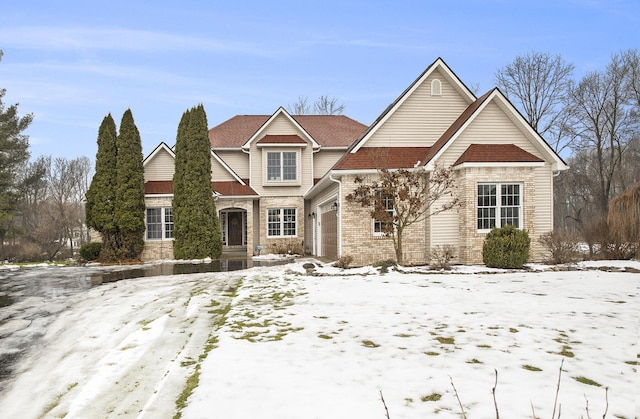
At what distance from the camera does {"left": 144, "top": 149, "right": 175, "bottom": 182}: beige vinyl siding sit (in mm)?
22391

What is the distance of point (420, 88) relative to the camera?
56.2 ft

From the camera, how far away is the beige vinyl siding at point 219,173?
23.5m

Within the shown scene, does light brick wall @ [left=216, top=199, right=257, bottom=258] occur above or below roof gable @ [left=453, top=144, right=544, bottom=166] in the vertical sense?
below

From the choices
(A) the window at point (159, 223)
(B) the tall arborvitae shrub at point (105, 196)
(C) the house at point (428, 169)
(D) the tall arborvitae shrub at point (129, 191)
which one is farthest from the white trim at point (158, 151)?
(A) the window at point (159, 223)

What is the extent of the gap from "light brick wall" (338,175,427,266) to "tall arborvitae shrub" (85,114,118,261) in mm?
10844

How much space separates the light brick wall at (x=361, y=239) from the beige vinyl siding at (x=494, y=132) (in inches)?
161

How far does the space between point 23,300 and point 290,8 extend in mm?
9547

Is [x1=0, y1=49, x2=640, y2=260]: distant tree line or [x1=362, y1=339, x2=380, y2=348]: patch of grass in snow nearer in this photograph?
[x1=362, y1=339, x2=380, y2=348]: patch of grass in snow

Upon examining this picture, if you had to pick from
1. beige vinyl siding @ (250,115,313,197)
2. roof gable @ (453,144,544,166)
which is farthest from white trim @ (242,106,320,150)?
roof gable @ (453,144,544,166)

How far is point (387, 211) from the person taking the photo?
1497cm

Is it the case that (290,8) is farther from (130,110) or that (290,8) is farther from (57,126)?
(57,126)

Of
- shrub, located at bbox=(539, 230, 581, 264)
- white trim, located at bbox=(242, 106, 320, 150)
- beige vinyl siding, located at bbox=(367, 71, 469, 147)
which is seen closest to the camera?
shrub, located at bbox=(539, 230, 581, 264)

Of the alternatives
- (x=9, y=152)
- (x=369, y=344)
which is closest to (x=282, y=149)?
(x=369, y=344)

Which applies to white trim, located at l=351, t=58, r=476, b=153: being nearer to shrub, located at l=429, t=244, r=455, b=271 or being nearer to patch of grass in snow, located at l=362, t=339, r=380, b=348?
shrub, located at l=429, t=244, r=455, b=271
